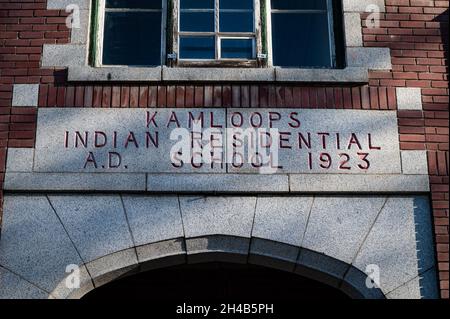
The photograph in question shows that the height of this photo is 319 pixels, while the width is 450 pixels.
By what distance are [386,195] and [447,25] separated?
1783mm

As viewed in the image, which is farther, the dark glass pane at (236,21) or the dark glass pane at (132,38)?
the dark glass pane at (236,21)

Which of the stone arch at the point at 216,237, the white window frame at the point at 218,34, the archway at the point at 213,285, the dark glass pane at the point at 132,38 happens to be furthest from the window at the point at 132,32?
the archway at the point at 213,285

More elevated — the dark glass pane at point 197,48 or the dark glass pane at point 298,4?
the dark glass pane at point 298,4

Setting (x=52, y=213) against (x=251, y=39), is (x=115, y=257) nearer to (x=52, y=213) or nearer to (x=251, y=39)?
(x=52, y=213)

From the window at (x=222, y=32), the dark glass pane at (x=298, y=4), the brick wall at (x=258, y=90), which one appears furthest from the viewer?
the dark glass pane at (x=298, y=4)

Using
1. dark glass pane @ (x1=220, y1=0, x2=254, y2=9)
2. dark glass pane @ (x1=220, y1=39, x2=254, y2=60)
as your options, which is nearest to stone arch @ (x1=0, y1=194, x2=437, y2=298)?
dark glass pane @ (x1=220, y1=39, x2=254, y2=60)

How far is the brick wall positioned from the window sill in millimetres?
70

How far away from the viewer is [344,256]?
625 cm

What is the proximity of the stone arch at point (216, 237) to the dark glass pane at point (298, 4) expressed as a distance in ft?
6.71

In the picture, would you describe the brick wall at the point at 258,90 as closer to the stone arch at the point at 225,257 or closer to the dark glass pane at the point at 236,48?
the dark glass pane at the point at 236,48

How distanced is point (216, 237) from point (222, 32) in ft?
6.73

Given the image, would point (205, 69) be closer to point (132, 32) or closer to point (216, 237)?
point (132, 32)

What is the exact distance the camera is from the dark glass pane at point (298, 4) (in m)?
7.38

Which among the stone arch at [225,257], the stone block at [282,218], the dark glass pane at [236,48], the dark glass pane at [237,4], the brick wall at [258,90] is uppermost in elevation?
the dark glass pane at [237,4]
